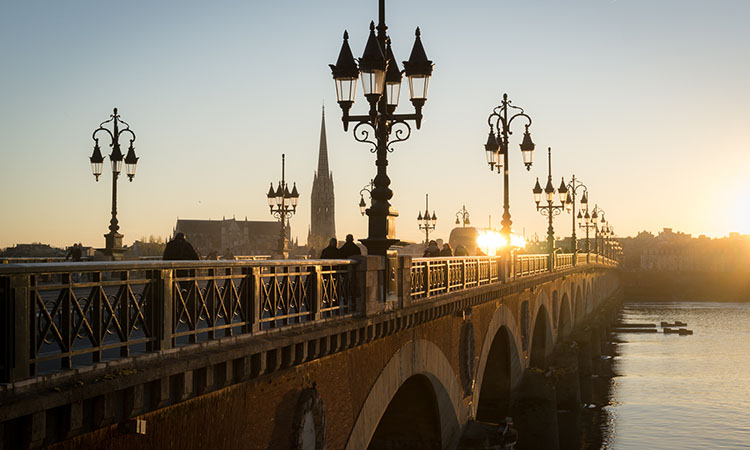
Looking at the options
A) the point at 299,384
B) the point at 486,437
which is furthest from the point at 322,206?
the point at 299,384

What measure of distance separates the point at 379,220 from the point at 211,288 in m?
5.74

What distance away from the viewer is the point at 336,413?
1145 cm

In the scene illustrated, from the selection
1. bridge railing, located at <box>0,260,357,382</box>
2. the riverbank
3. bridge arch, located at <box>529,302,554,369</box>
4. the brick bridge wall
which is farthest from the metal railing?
the riverbank

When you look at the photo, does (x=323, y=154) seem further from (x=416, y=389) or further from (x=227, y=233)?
(x=416, y=389)

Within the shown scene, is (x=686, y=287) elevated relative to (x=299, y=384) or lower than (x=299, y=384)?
lower

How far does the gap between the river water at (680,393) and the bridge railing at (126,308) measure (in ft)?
88.9

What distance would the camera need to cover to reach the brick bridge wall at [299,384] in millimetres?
6754

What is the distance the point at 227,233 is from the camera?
17275 centimetres

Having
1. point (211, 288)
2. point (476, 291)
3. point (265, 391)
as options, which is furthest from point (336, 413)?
point (476, 291)

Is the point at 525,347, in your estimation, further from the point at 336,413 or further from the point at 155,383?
the point at 155,383

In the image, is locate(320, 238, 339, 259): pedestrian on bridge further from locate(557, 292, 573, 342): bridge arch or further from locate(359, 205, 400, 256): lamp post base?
locate(557, 292, 573, 342): bridge arch

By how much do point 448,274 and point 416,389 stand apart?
247cm

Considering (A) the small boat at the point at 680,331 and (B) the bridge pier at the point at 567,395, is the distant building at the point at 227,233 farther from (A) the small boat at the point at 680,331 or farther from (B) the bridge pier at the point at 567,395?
(B) the bridge pier at the point at 567,395

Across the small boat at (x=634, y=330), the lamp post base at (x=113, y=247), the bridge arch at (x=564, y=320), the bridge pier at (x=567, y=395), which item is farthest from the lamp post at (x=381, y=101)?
the small boat at (x=634, y=330)
